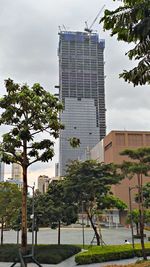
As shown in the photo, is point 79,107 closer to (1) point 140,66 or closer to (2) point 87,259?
(2) point 87,259

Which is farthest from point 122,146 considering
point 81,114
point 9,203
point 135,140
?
point 9,203

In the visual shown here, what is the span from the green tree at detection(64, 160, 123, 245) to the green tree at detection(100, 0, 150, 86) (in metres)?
19.7

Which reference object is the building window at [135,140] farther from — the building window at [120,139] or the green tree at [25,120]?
the green tree at [25,120]

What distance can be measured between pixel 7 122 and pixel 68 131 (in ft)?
493

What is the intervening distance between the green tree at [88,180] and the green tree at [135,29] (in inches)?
776

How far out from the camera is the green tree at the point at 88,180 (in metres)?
33.3

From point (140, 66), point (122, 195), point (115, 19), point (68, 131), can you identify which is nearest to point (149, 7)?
point (115, 19)

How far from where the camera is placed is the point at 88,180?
33438mm

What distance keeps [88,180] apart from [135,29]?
22346mm

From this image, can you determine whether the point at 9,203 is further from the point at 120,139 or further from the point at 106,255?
the point at 120,139

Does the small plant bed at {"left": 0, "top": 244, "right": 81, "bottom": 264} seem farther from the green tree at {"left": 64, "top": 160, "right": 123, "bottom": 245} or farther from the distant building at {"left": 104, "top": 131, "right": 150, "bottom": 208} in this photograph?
the distant building at {"left": 104, "top": 131, "right": 150, "bottom": 208}

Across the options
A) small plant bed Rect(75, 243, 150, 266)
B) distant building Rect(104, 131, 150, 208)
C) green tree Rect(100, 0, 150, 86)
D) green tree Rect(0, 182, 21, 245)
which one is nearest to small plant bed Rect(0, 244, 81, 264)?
small plant bed Rect(75, 243, 150, 266)

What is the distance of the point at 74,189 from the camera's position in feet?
110

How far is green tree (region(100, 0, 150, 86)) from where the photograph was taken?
12141mm
